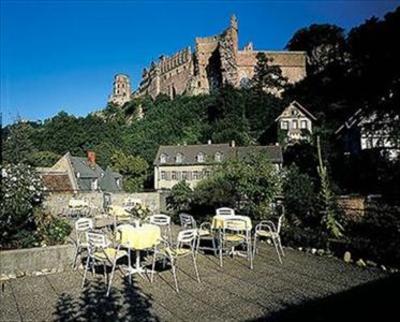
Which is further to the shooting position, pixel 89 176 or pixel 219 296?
pixel 89 176

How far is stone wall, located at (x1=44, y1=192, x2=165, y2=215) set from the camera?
17.3 m

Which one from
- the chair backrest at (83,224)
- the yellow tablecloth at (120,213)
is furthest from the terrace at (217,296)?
the yellow tablecloth at (120,213)

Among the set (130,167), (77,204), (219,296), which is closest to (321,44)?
(130,167)

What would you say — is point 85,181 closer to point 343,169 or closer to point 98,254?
point 343,169

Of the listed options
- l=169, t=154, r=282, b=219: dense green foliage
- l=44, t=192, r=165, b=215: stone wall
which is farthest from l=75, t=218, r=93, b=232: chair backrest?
l=44, t=192, r=165, b=215: stone wall

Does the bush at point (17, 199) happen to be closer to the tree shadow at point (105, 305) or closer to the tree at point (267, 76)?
the tree shadow at point (105, 305)

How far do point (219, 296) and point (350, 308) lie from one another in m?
Result: 1.97

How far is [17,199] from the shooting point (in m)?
8.97

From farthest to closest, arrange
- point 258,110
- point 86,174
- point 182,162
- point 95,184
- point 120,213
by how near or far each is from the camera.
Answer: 1. point 258,110
2. point 182,162
3. point 95,184
4. point 86,174
5. point 120,213

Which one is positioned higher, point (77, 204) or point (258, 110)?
point (258, 110)

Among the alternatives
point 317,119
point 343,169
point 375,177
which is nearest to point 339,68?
point 317,119

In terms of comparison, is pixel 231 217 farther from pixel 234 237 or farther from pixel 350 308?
pixel 350 308

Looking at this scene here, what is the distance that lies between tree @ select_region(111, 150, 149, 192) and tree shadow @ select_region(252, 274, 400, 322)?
4544 centimetres

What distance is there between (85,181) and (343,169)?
2120 centimetres
